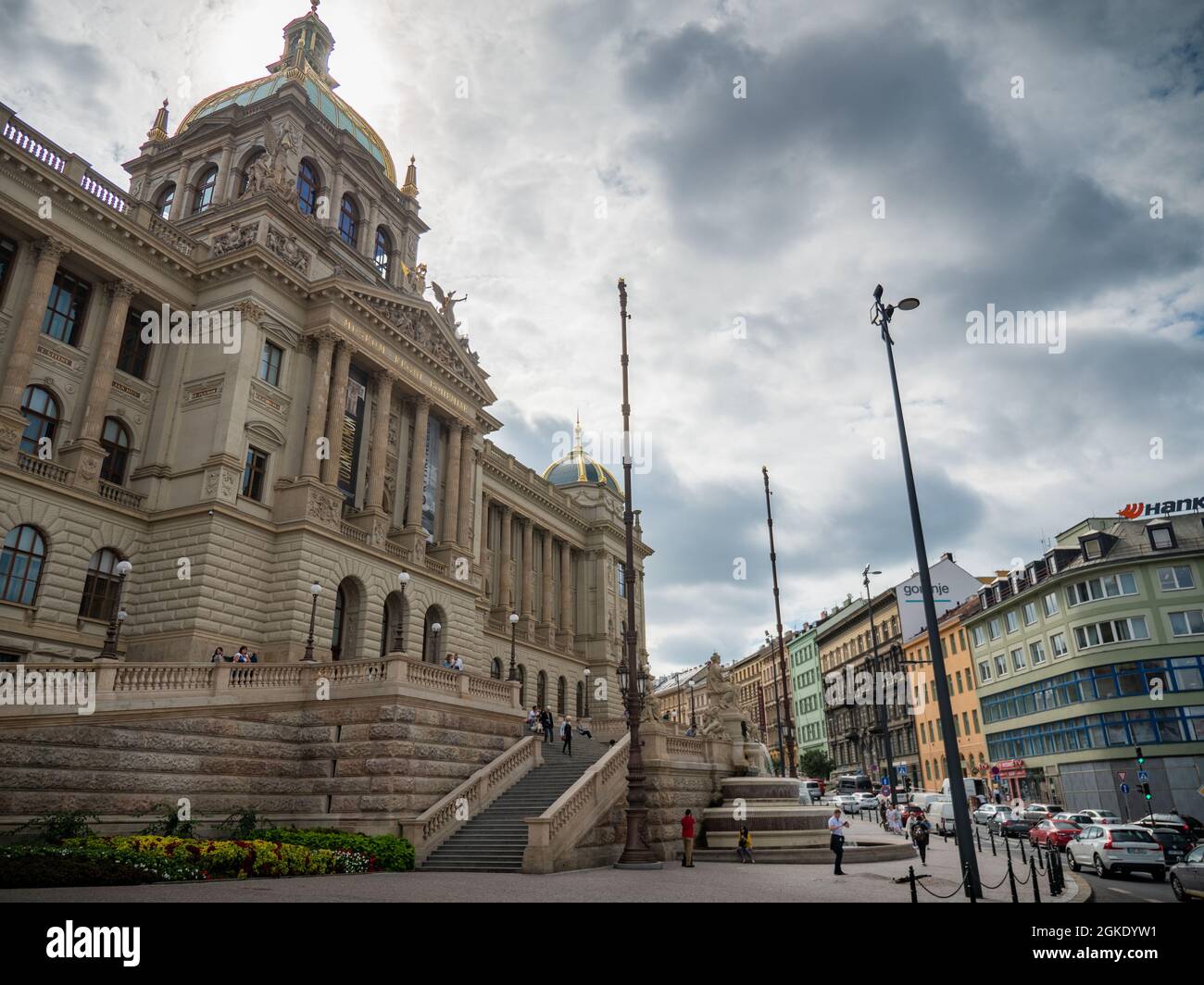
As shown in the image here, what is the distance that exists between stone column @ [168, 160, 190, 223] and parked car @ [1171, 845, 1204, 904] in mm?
52218

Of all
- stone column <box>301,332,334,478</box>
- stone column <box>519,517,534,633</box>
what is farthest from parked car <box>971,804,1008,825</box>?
stone column <box>301,332,334,478</box>

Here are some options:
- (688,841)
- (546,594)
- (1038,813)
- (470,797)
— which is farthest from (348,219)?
(1038,813)

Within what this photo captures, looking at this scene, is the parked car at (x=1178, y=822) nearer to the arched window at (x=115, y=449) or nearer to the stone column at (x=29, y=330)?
the arched window at (x=115, y=449)

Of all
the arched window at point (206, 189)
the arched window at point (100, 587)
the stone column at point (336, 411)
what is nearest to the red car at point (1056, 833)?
the stone column at point (336, 411)

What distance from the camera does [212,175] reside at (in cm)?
4856

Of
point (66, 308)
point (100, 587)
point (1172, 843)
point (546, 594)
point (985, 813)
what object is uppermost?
point (66, 308)

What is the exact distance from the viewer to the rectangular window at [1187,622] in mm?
48969

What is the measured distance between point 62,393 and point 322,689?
1696 centimetres

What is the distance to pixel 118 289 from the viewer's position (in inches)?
1319

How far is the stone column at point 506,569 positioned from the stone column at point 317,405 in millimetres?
25125

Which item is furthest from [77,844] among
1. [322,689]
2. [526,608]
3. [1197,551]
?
[1197,551]

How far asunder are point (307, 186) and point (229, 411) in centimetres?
2201

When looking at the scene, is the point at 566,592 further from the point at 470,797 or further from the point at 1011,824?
the point at 470,797

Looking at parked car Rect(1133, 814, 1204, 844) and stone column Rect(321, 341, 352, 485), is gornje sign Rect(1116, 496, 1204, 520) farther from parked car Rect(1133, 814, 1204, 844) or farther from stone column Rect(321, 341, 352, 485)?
stone column Rect(321, 341, 352, 485)
